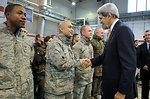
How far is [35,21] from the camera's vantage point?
30.7ft

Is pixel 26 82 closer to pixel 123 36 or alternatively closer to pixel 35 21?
pixel 123 36

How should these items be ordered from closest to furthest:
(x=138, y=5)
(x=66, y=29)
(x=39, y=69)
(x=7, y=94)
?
(x=7, y=94)
(x=66, y=29)
(x=39, y=69)
(x=138, y=5)

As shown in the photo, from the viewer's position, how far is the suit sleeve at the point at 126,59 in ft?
5.01

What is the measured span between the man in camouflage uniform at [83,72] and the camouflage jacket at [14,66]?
1237 millimetres

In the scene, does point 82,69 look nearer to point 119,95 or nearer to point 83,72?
point 83,72

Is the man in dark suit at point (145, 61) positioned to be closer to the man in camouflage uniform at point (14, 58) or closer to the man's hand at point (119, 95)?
the man's hand at point (119, 95)

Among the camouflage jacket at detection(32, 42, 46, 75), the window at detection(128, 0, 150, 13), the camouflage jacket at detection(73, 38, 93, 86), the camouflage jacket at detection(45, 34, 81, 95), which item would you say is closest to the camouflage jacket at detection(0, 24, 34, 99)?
the camouflage jacket at detection(45, 34, 81, 95)

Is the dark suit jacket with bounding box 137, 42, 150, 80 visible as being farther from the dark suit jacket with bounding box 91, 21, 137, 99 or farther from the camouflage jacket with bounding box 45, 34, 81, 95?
the dark suit jacket with bounding box 91, 21, 137, 99

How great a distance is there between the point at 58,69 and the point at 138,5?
8.69 m

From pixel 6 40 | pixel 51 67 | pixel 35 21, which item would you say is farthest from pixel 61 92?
pixel 35 21

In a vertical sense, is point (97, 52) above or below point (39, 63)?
above

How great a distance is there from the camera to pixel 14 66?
1623 mm

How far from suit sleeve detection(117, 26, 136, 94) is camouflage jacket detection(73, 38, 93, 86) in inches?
54.2

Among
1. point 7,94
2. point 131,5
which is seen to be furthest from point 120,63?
point 131,5
